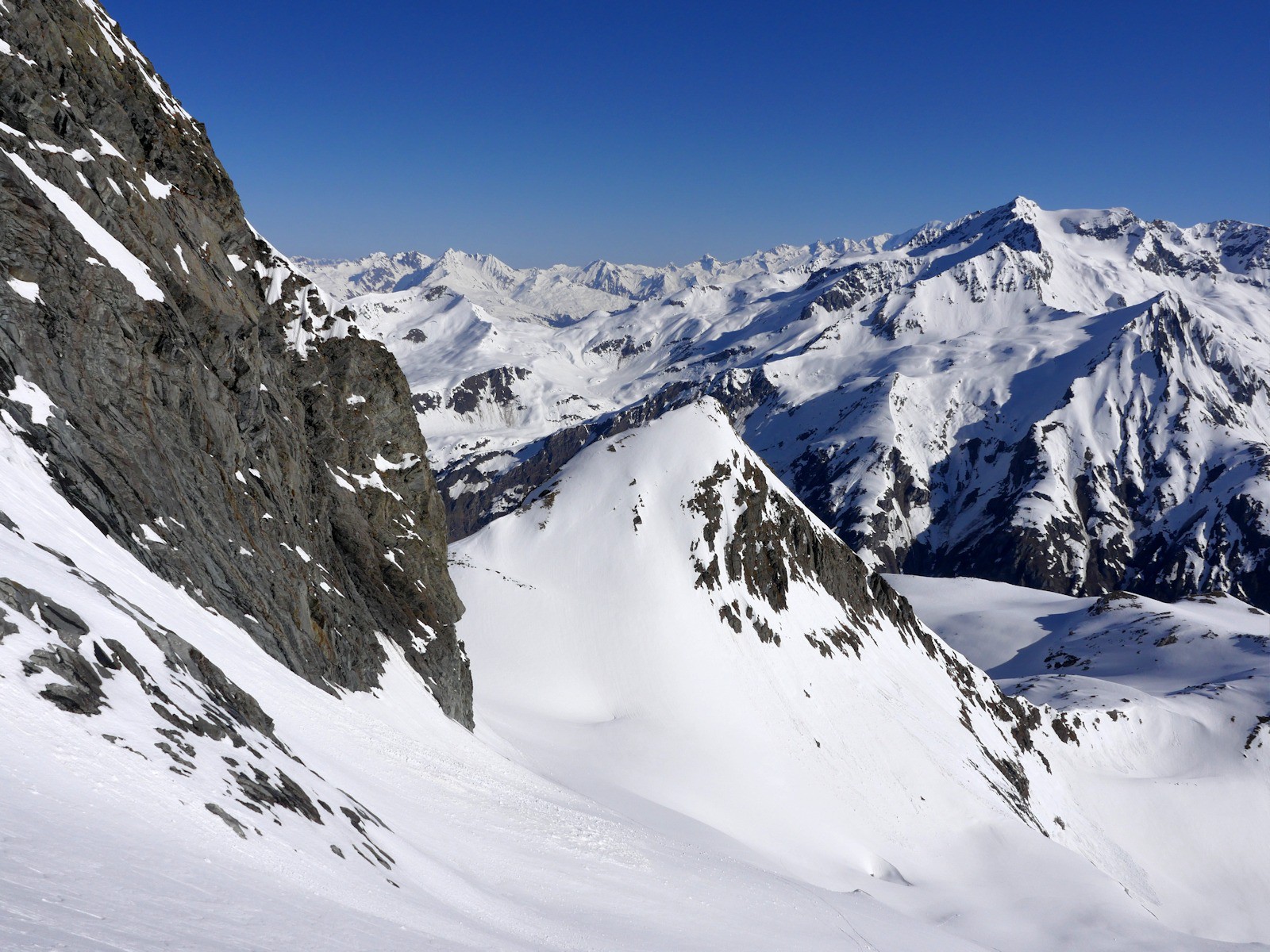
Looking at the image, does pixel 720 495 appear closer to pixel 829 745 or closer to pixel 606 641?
pixel 606 641

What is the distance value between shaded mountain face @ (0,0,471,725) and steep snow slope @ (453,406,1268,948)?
14.0 metres

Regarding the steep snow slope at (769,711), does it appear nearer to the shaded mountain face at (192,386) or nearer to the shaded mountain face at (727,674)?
the shaded mountain face at (727,674)

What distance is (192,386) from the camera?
95.2 ft

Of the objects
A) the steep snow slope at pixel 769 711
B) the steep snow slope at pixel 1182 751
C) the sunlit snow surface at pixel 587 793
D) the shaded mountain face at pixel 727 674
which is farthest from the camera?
the steep snow slope at pixel 1182 751

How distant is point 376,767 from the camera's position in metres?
25.5

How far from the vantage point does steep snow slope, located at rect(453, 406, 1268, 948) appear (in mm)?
55875

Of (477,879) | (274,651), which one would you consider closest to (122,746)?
(477,879)

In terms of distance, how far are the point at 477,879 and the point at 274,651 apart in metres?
13.0

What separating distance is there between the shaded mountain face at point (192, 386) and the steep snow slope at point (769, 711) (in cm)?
1399

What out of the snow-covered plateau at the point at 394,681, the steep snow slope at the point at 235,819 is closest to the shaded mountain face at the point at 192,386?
the snow-covered plateau at the point at 394,681

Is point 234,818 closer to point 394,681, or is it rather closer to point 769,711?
point 394,681

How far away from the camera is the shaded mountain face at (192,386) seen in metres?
24.2

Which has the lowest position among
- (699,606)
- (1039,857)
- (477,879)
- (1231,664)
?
(477,879)

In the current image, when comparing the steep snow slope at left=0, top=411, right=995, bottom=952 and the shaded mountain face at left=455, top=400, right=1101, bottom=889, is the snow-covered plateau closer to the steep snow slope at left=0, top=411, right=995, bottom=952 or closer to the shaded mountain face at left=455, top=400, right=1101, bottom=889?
the steep snow slope at left=0, top=411, right=995, bottom=952
